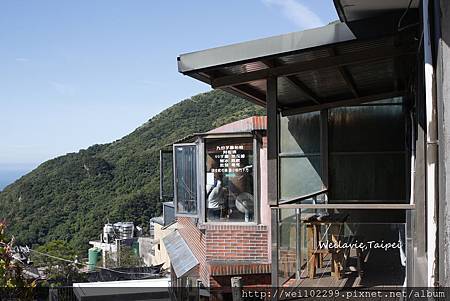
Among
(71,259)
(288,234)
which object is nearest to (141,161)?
(71,259)

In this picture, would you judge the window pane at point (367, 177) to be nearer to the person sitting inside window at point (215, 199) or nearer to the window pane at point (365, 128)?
the window pane at point (365, 128)

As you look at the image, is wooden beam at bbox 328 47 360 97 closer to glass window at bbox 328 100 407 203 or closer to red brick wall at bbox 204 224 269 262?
glass window at bbox 328 100 407 203

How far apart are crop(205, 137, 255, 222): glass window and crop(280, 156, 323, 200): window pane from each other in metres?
1.19

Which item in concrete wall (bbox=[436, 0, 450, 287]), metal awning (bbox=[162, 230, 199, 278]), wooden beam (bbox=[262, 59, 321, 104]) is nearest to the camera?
concrete wall (bbox=[436, 0, 450, 287])

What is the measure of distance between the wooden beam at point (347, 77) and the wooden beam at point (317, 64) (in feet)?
0.37

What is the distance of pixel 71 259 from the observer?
1133 inches

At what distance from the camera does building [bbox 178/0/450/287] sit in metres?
3.68

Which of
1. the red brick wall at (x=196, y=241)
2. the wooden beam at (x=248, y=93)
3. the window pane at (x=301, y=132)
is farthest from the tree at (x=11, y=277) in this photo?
the red brick wall at (x=196, y=241)

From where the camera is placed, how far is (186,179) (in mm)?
11875

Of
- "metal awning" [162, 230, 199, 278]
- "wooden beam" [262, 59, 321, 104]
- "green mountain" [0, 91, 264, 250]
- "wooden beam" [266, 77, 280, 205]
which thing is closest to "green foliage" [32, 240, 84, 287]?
"metal awning" [162, 230, 199, 278]

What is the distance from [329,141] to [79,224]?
4378cm

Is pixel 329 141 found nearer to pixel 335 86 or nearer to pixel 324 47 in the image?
pixel 335 86

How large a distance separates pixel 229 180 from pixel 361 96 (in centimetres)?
294

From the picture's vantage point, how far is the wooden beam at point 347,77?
18.3 feet
